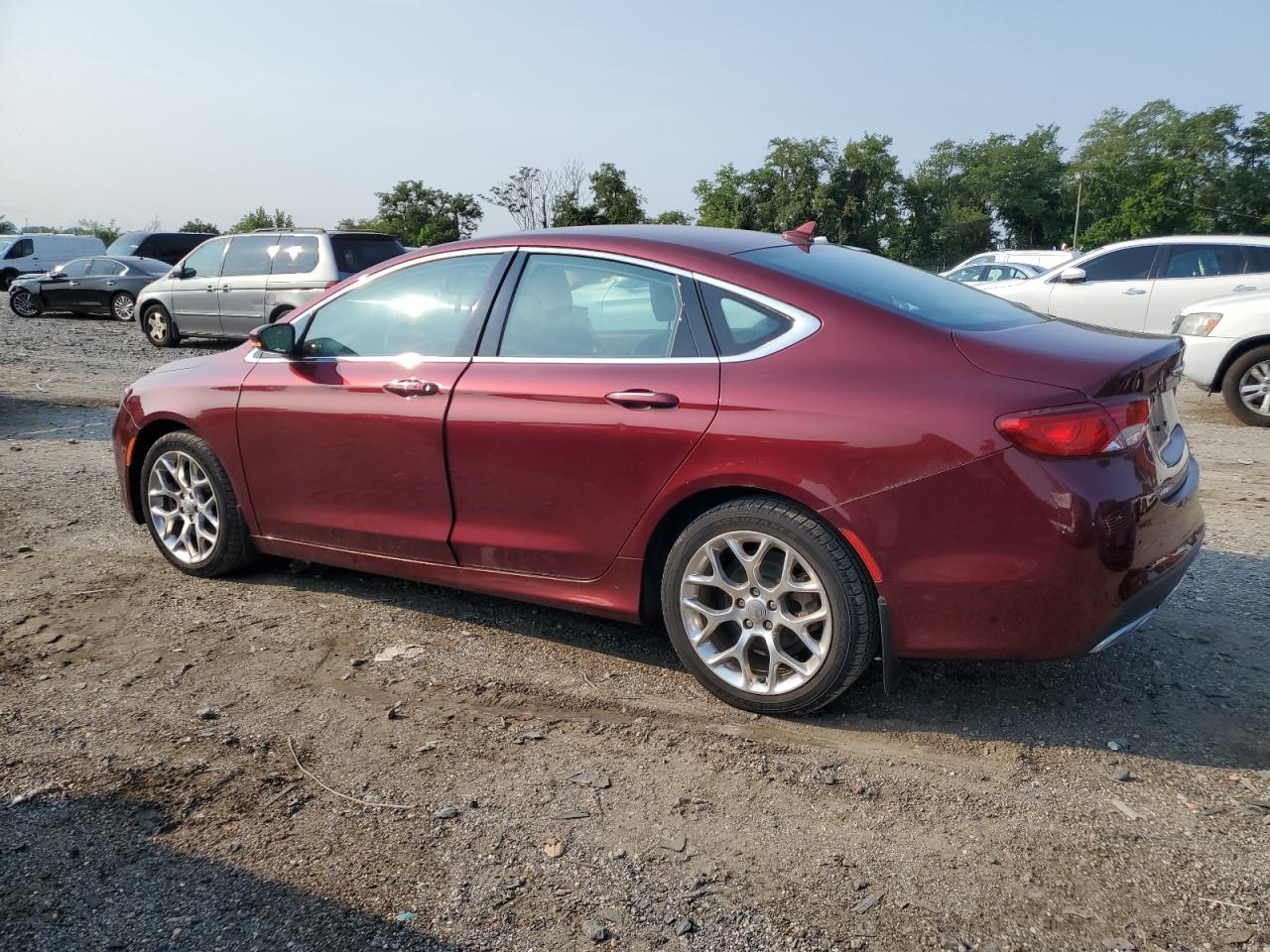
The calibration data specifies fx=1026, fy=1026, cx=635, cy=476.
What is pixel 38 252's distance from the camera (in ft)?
101

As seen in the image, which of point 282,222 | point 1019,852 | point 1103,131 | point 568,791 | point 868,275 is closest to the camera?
point 1019,852

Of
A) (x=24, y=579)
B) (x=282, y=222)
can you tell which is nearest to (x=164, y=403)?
(x=24, y=579)

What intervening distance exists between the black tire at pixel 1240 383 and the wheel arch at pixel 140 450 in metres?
8.54

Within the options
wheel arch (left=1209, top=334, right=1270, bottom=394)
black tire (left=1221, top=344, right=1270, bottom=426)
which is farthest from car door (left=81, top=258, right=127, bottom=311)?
black tire (left=1221, top=344, right=1270, bottom=426)

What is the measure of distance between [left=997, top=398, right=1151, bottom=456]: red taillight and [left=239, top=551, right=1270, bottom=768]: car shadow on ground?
0.98 meters

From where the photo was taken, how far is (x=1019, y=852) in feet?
8.74

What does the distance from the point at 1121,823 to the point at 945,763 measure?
1.69 feet

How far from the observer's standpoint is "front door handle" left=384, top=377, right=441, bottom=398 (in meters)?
4.05

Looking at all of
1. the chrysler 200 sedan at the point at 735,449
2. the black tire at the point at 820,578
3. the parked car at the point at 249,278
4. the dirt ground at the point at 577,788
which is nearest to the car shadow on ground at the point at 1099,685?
the dirt ground at the point at 577,788

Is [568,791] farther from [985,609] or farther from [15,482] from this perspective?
[15,482]

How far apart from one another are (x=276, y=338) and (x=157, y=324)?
13.0 meters

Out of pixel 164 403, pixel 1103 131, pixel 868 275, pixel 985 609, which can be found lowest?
pixel 985 609

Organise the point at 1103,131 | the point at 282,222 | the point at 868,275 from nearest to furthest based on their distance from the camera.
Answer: the point at 868,275 → the point at 282,222 → the point at 1103,131

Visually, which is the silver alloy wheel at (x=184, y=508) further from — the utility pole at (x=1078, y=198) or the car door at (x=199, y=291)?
the utility pole at (x=1078, y=198)
